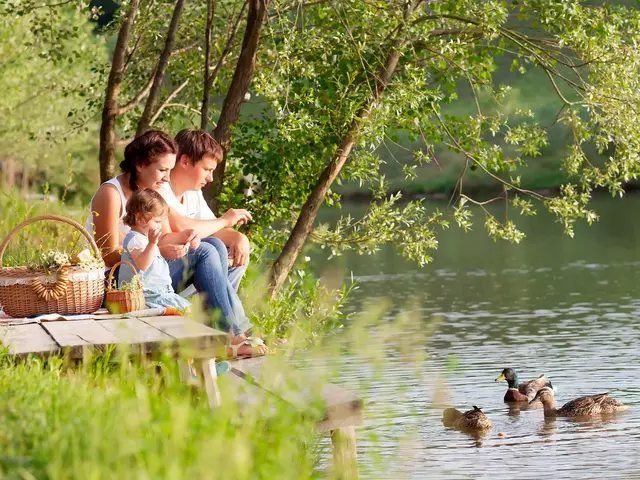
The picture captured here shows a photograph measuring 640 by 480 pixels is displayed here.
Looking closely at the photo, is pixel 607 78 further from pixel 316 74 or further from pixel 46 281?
pixel 46 281

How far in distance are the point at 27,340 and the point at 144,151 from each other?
2260mm

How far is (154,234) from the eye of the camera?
246 inches

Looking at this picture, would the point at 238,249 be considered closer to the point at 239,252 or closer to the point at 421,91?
the point at 239,252

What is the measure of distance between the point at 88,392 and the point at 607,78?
746 centimetres

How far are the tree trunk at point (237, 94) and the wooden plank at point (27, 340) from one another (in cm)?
533

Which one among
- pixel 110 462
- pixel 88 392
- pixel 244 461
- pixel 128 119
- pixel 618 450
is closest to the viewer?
pixel 244 461

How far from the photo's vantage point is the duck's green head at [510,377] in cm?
1254

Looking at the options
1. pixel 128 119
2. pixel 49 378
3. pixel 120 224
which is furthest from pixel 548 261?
pixel 49 378

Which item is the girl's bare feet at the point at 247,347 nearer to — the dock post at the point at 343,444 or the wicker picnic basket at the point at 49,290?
the wicker picnic basket at the point at 49,290

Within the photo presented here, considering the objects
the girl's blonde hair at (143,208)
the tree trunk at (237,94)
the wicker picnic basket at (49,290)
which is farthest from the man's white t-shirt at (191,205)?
the tree trunk at (237,94)

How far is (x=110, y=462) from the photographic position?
2969 millimetres

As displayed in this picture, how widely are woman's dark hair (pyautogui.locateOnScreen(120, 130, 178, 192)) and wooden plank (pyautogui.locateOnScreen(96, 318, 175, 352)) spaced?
1968 millimetres

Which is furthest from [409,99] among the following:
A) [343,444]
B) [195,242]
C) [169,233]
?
[343,444]

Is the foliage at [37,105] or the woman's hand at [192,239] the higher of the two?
the foliage at [37,105]
